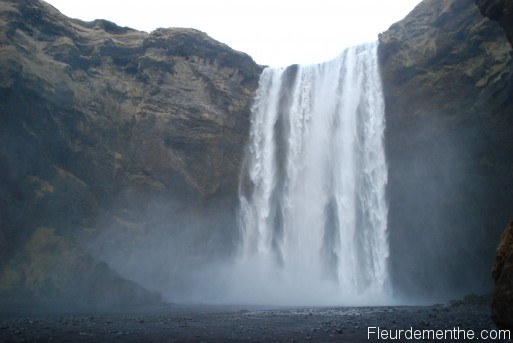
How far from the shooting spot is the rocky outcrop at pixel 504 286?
8.91 meters

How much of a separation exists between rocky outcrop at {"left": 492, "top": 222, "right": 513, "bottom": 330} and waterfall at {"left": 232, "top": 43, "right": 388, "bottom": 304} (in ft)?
73.9

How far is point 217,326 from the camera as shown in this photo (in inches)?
608

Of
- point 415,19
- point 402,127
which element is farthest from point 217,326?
point 415,19

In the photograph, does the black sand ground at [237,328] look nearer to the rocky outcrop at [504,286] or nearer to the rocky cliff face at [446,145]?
the rocky outcrop at [504,286]

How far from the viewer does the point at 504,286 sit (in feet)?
29.9

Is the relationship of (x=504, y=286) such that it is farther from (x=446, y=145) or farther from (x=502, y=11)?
(x=446, y=145)

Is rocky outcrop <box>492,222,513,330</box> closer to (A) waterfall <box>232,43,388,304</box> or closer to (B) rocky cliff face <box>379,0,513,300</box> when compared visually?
(B) rocky cliff face <box>379,0,513,300</box>

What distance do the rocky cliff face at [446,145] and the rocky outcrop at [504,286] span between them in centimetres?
2082

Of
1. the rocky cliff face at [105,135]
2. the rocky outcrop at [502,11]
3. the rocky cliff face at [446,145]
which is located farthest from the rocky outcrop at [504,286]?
the rocky cliff face at [105,135]

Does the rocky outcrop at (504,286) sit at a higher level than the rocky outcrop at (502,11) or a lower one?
lower

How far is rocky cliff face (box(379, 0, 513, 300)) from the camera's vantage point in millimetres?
29375

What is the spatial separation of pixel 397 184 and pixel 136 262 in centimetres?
2295

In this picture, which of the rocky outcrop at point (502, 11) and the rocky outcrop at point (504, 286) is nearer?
the rocky outcrop at point (504, 286)

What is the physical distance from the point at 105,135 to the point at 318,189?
19.4 metres
